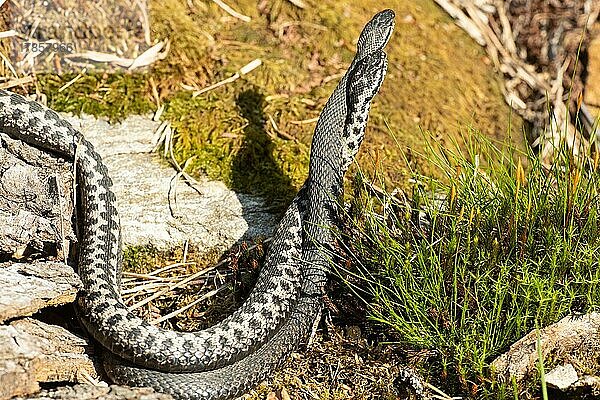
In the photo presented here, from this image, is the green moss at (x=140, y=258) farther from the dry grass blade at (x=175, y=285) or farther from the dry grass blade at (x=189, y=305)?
the dry grass blade at (x=189, y=305)

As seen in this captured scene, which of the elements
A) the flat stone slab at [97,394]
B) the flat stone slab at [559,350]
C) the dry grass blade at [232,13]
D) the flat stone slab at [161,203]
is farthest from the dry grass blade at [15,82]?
the flat stone slab at [559,350]

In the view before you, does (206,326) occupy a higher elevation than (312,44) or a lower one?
lower

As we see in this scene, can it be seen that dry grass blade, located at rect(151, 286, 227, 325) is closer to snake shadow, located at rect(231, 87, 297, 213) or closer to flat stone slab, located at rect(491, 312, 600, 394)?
snake shadow, located at rect(231, 87, 297, 213)

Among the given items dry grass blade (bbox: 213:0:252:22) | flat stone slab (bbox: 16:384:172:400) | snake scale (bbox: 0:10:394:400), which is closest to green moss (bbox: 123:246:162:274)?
Answer: snake scale (bbox: 0:10:394:400)

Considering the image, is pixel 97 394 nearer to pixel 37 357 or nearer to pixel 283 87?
pixel 37 357

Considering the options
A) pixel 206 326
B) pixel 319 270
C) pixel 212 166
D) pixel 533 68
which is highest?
pixel 533 68

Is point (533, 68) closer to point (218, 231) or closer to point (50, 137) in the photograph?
point (218, 231)

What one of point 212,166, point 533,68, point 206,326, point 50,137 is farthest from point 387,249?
point 533,68
